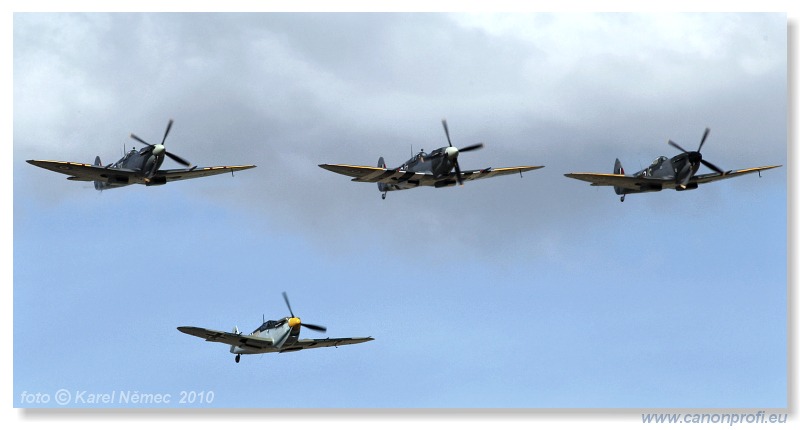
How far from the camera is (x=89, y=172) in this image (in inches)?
3484

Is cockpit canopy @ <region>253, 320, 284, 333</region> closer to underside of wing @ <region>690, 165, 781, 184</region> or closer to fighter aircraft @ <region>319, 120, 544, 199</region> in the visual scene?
fighter aircraft @ <region>319, 120, 544, 199</region>

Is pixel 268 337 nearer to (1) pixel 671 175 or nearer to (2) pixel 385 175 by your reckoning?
(2) pixel 385 175

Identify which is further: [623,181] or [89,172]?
[623,181]

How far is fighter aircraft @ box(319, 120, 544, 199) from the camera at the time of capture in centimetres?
8750

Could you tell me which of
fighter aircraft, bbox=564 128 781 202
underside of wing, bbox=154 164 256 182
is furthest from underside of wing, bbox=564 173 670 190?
underside of wing, bbox=154 164 256 182

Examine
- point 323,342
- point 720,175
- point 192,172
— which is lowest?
point 323,342

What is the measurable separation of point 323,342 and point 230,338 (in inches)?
272

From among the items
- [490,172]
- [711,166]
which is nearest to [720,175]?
[711,166]

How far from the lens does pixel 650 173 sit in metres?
89.5

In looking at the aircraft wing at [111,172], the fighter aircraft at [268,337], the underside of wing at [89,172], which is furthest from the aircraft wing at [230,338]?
the underside of wing at [89,172]

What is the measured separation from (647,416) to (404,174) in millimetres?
20049

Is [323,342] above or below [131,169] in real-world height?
below

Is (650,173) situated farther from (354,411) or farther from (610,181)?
(354,411)

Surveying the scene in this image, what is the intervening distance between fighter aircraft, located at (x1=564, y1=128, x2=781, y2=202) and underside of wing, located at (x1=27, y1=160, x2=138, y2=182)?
25.5 m
